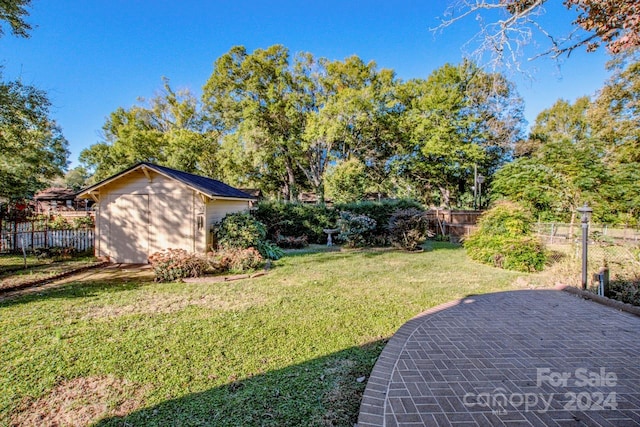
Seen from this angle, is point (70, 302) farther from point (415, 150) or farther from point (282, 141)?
point (415, 150)

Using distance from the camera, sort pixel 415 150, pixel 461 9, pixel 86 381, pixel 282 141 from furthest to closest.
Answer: pixel 415 150 → pixel 282 141 → pixel 461 9 → pixel 86 381

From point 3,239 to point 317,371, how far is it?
1388 centimetres

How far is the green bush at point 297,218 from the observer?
14352 mm

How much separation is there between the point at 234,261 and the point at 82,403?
19.1ft

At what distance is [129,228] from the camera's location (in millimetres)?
9758

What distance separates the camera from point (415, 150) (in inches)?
1006

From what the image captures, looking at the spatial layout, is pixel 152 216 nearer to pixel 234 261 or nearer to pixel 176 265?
pixel 176 265

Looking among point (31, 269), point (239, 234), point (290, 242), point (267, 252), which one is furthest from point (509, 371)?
point (31, 269)

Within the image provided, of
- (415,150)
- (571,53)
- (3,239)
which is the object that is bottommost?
(3,239)

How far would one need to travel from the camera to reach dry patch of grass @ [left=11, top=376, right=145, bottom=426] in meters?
2.56

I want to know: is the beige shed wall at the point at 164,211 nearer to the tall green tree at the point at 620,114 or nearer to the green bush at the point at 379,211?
the green bush at the point at 379,211

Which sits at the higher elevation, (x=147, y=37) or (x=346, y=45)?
(x=346, y=45)

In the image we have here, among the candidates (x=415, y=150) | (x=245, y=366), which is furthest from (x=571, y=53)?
(x=415, y=150)

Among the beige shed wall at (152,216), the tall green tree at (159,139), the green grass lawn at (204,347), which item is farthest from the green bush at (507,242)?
the tall green tree at (159,139)
